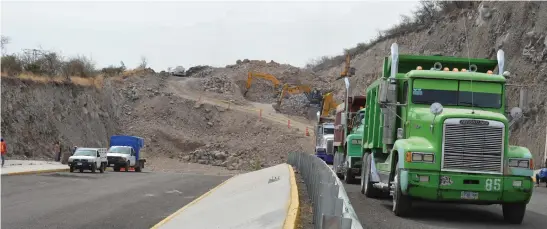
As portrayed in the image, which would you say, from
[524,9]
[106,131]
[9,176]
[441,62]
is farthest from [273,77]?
[441,62]

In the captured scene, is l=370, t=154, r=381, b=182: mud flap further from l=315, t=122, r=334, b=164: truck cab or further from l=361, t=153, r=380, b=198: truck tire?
l=315, t=122, r=334, b=164: truck cab

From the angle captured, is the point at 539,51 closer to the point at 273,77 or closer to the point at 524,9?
the point at 524,9

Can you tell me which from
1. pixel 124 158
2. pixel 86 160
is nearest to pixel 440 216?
pixel 86 160

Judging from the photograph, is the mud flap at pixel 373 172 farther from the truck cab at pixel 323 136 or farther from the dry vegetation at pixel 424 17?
the dry vegetation at pixel 424 17

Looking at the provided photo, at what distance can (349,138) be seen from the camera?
24281 mm

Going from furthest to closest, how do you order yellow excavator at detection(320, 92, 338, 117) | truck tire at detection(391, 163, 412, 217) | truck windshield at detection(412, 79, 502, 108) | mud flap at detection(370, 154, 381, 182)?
yellow excavator at detection(320, 92, 338, 117), mud flap at detection(370, 154, 381, 182), truck windshield at detection(412, 79, 502, 108), truck tire at detection(391, 163, 412, 217)

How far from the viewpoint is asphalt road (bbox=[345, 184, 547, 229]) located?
13.9 m

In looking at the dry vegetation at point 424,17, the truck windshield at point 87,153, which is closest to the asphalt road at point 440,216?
the truck windshield at point 87,153

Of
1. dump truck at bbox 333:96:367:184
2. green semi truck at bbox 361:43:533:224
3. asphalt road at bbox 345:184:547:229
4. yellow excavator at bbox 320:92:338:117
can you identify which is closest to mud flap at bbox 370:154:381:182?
asphalt road at bbox 345:184:547:229

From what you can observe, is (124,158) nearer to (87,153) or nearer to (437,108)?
(87,153)

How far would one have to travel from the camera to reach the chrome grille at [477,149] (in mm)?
14086

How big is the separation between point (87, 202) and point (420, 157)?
1041 centimetres

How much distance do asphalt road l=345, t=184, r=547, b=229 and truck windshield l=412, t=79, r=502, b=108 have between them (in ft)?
8.11

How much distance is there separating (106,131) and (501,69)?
174 feet
